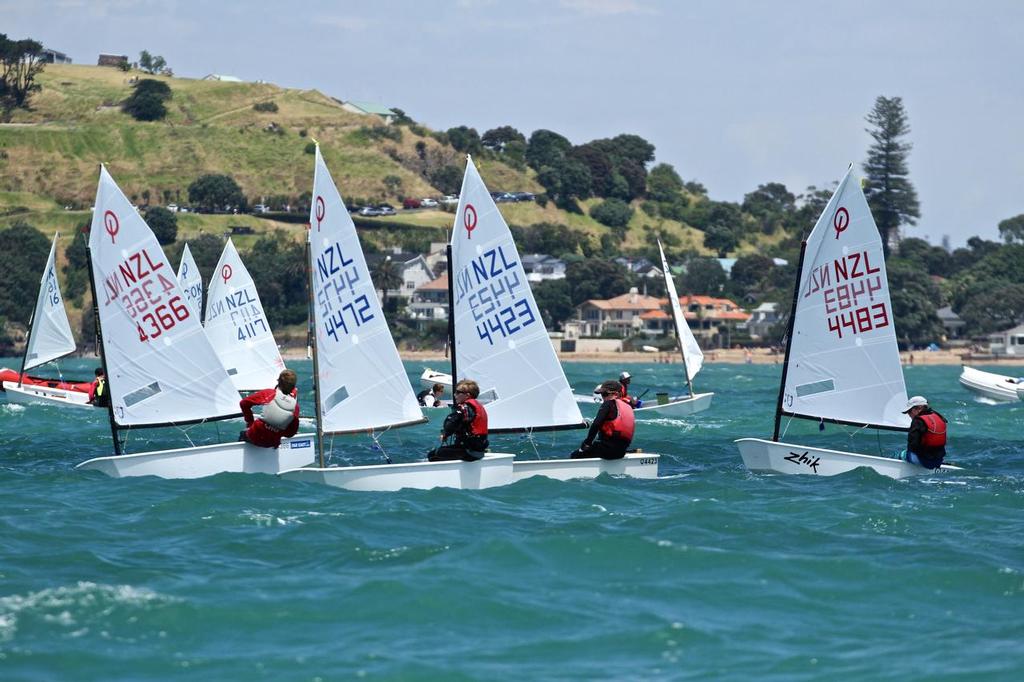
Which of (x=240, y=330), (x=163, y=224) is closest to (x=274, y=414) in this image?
(x=240, y=330)

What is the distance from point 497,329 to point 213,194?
483ft

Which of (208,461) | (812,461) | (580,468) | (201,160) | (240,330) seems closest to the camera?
(208,461)

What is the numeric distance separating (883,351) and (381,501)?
887 cm

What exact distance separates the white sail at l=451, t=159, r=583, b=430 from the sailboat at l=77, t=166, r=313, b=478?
368 cm

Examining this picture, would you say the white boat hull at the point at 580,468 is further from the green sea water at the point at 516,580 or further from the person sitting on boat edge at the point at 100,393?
the person sitting on boat edge at the point at 100,393

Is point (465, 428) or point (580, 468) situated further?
point (580, 468)

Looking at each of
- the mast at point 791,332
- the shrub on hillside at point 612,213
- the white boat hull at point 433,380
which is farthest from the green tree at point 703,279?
→ the mast at point 791,332

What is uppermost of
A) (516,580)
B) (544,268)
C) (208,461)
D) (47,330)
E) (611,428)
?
(544,268)

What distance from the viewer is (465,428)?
2039 centimetres

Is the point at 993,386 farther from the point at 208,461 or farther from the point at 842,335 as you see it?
the point at 208,461

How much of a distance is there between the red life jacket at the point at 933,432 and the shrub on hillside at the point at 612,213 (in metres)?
165

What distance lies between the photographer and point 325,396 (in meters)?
21.5

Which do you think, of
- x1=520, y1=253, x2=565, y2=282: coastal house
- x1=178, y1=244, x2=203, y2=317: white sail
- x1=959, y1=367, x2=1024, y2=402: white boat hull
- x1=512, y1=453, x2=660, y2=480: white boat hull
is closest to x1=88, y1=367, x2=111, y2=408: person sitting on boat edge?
x1=178, y1=244, x2=203, y2=317: white sail

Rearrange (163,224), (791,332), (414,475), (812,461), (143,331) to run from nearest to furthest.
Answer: (414,475) < (143,331) < (812,461) < (791,332) < (163,224)
